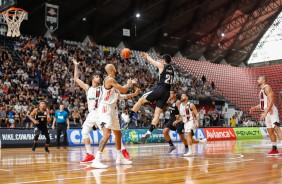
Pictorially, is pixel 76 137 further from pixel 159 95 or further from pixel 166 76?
pixel 166 76

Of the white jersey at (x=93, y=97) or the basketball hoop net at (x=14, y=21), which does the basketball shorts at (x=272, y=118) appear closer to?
the white jersey at (x=93, y=97)

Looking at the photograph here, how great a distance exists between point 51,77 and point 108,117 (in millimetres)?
17716

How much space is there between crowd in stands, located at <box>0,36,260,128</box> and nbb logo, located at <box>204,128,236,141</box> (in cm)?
317

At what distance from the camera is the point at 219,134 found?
92.7 feet

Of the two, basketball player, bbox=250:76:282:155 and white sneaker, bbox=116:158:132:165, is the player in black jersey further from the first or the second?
white sneaker, bbox=116:158:132:165

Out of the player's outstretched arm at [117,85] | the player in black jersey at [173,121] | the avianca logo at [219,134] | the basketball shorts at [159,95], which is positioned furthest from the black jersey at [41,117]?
the avianca logo at [219,134]

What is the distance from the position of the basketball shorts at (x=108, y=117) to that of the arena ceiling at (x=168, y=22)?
21.9m

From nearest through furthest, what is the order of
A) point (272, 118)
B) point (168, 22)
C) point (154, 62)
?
point (154, 62) → point (272, 118) → point (168, 22)

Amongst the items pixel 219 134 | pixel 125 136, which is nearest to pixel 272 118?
pixel 125 136

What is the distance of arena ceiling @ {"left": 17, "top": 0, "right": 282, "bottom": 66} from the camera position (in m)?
31.8

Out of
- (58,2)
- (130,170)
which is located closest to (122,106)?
(58,2)

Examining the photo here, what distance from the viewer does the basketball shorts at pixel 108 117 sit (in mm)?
8797

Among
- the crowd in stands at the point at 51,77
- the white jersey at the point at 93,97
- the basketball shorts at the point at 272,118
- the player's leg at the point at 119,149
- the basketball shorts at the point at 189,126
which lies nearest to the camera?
the player's leg at the point at 119,149

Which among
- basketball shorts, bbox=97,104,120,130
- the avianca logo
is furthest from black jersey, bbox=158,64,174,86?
the avianca logo
